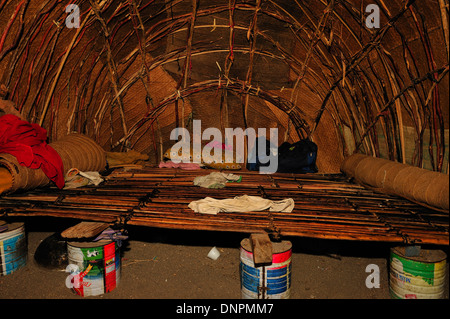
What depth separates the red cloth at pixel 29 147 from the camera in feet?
9.43

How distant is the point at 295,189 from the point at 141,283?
5.79 ft

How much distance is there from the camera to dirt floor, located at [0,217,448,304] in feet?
8.29

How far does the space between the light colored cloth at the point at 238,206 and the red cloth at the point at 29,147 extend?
1.49 m

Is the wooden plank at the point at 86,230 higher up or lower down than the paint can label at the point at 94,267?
higher up

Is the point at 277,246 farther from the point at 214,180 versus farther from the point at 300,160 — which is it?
the point at 300,160

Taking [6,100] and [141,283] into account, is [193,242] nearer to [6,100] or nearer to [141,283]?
[141,283]

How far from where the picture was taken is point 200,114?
5344 millimetres

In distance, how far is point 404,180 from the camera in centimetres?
291

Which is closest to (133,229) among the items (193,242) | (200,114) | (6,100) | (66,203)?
(193,242)

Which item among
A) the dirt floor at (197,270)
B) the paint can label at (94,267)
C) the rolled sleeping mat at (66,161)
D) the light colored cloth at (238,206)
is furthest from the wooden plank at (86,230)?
the rolled sleeping mat at (66,161)

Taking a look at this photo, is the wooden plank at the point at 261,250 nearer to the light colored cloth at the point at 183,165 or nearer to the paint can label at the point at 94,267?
the paint can label at the point at 94,267

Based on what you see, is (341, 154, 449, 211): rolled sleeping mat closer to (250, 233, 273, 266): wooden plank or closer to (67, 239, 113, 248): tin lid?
(250, 233, 273, 266): wooden plank

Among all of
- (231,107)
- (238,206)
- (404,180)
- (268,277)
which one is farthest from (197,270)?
(231,107)

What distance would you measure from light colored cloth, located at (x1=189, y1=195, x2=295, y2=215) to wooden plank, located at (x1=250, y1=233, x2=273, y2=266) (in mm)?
415
